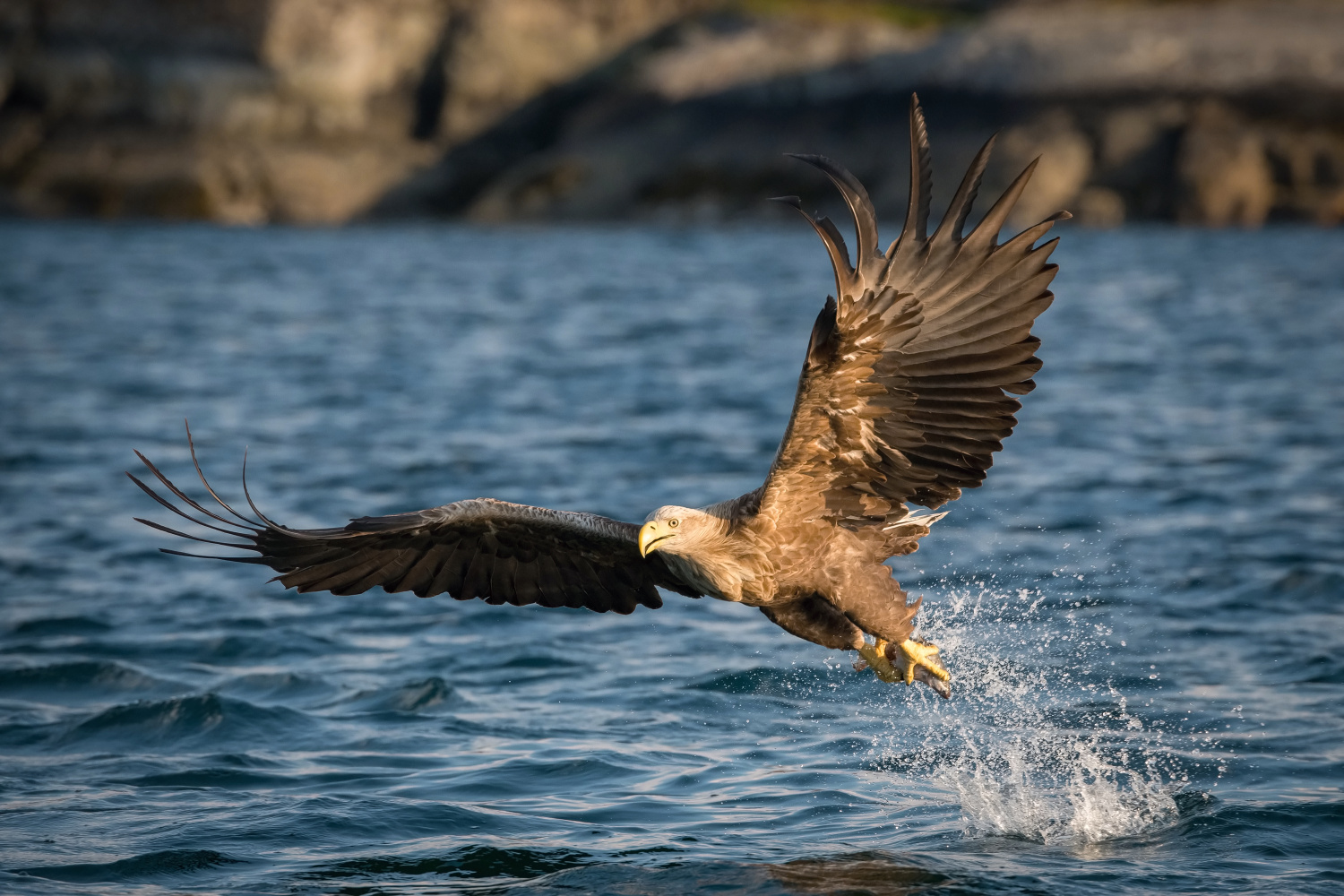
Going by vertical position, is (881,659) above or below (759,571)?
below

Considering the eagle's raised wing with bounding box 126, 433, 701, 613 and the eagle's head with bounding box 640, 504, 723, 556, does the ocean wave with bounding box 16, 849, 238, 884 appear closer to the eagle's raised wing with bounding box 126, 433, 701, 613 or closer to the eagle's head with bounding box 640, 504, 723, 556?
the eagle's raised wing with bounding box 126, 433, 701, 613

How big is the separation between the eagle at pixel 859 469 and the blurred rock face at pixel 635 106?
112 feet

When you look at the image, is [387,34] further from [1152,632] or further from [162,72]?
[1152,632]

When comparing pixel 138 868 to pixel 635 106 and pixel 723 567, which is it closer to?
pixel 723 567

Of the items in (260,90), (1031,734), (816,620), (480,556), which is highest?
(260,90)

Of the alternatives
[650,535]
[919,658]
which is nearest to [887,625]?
[919,658]

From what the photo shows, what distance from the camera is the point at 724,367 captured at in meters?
18.6

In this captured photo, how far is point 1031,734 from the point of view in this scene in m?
7.47

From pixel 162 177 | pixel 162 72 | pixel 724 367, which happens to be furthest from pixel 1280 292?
pixel 162 72

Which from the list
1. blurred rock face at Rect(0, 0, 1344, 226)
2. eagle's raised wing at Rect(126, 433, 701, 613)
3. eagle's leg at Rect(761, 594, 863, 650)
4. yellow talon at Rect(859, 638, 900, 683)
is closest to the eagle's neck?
eagle's leg at Rect(761, 594, 863, 650)

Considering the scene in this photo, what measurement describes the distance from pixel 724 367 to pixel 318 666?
10.6 meters

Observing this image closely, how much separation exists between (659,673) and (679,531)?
112 inches

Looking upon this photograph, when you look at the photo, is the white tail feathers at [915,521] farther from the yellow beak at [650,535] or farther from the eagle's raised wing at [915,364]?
the yellow beak at [650,535]

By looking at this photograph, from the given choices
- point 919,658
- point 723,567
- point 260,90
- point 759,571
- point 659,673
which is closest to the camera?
point 723,567
